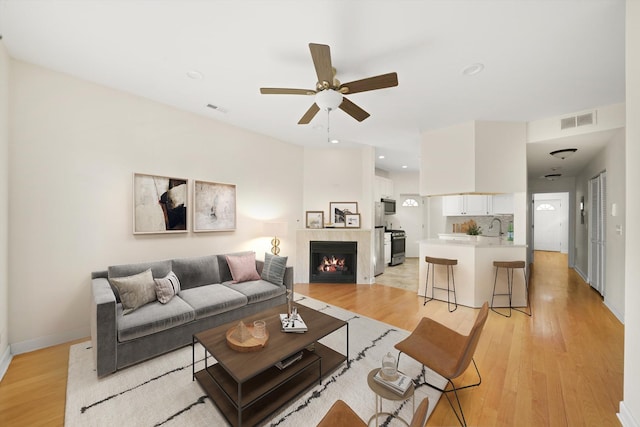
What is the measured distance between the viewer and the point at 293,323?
2180 millimetres

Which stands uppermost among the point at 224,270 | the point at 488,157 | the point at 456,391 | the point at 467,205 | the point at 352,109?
the point at 352,109

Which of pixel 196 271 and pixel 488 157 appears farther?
pixel 488 157

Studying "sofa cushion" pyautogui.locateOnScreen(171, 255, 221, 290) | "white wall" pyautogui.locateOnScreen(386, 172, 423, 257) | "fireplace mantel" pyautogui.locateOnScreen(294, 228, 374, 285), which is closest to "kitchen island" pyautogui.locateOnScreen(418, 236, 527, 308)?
"fireplace mantel" pyautogui.locateOnScreen(294, 228, 374, 285)

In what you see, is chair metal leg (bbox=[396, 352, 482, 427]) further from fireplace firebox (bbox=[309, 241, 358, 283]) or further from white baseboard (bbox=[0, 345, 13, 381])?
white baseboard (bbox=[0, 345, 13, 381])

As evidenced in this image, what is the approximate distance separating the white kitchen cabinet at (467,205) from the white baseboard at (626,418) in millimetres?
3629

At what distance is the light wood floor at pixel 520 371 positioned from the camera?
176 centimetres

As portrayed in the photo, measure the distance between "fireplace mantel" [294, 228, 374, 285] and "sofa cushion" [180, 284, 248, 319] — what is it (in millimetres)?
2140

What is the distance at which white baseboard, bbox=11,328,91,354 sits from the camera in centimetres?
246

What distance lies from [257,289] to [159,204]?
1721 millimetres

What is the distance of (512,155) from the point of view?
12.9 feet

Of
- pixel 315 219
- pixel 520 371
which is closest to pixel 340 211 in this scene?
pixel 315 219

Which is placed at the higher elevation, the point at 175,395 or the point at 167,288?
the point at 167,288

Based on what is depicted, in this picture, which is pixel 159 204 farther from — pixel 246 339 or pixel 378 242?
pixel 378 242

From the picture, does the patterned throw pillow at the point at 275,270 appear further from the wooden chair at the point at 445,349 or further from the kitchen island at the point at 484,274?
the kitchen island at the point at 484,274
